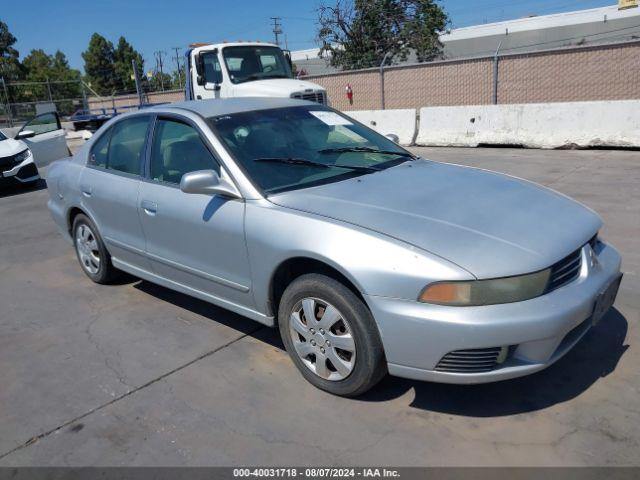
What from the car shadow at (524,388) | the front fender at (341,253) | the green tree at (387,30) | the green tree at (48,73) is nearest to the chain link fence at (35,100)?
the green tree at (48,73)

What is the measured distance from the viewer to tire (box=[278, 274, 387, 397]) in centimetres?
280

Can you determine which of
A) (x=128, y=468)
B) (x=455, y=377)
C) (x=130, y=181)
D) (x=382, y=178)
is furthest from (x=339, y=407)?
(x=130, y=181)

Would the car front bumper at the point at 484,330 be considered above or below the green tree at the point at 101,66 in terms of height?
below

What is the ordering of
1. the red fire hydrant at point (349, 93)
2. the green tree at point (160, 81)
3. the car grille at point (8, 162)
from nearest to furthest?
the car grille at point (8, 162)
the red fire hydrant at point (349, 93)
the green tree at point (160, 81)

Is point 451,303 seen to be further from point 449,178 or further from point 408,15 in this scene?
point 408,15

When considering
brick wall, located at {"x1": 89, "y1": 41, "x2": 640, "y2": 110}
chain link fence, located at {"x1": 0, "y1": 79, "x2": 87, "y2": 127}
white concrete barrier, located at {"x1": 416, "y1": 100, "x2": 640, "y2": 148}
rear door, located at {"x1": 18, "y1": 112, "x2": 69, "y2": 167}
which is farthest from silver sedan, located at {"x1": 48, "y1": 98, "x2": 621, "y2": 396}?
chain link fence, located at {"x1": 0, "y1": 79, "x2": 87, "y2": 127}

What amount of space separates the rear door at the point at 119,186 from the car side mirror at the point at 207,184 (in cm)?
97

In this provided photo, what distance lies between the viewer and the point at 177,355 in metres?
3.70

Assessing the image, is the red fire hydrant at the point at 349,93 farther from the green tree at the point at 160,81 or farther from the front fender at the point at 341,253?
the green tree at the point at 160,81

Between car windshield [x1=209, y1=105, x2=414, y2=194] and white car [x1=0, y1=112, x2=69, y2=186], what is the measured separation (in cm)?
827

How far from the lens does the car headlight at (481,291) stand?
253 centimetres

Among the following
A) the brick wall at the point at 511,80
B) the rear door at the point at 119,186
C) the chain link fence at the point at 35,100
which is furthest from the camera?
the chain link fence at the point at 35,100

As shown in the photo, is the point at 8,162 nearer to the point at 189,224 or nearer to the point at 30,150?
the point at 30,150

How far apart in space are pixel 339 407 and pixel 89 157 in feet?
10.8
